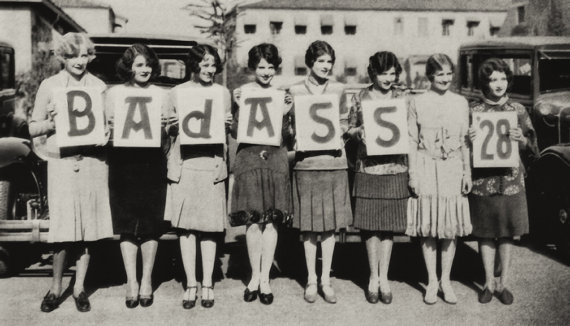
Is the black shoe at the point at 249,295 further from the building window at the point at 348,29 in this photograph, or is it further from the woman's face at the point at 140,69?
the building window at the point at 348,29

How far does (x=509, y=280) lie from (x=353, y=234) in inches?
62.3

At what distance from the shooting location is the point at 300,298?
5273mm

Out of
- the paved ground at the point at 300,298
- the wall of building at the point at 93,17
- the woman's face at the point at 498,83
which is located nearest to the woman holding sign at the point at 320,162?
the paved ground at the point at 300,298

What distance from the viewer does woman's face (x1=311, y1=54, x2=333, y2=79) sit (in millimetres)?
5001

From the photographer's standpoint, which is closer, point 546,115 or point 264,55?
point 264,55

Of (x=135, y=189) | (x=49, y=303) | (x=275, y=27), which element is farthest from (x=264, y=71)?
(x=275, y=27)

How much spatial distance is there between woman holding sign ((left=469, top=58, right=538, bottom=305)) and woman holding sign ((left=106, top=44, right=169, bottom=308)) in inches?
98.1

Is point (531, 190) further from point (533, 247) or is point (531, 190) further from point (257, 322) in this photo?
point (257, 322)

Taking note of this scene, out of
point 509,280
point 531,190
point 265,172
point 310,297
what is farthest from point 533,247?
point 265,172

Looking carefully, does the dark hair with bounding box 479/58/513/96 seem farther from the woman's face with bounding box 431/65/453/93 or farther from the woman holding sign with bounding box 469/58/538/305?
the woman's face with bounding box 431/65/453/93

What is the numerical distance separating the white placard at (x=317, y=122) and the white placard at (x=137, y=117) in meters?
1.09

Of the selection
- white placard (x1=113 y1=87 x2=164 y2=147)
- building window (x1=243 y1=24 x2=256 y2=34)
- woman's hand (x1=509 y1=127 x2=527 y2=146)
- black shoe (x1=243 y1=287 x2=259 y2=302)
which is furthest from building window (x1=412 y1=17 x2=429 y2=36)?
white placard (x1=113 y1=87 x2=164 y2=147)

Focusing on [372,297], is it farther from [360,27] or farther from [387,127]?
[360,27]

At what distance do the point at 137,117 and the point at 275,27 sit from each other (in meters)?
50.7
